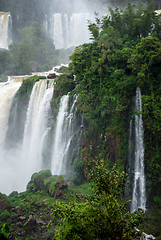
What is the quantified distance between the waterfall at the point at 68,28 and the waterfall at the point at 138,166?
3303 centimetres

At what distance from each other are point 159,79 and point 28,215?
34.8ft

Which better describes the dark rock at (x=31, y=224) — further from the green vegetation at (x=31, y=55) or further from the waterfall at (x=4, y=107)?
the green vegetation at (x=31, y=55)

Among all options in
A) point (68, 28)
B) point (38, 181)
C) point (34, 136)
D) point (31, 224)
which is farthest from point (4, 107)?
point (68, 28)

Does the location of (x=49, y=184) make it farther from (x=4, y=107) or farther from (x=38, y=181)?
(x=4, y=107)

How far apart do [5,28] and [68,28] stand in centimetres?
1293

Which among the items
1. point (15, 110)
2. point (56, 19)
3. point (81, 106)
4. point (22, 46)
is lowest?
point (81, 106)

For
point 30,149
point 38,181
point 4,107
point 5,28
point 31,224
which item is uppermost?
point 5,28

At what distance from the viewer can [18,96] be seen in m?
24.0

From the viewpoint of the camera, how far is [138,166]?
12375mm

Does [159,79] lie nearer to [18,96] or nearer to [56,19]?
[18,96]

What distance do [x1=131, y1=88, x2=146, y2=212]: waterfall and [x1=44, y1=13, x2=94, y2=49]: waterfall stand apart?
108 feet

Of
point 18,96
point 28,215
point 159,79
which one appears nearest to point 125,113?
point 159,79

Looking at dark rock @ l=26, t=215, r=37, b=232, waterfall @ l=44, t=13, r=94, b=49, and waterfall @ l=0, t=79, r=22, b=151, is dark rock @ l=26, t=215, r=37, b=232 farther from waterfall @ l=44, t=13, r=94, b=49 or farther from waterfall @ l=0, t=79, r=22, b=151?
waterfall @ l=44, t=13, r=94, b=49

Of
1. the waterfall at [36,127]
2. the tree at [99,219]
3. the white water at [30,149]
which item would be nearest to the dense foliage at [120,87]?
the waterfall at [36,127]
